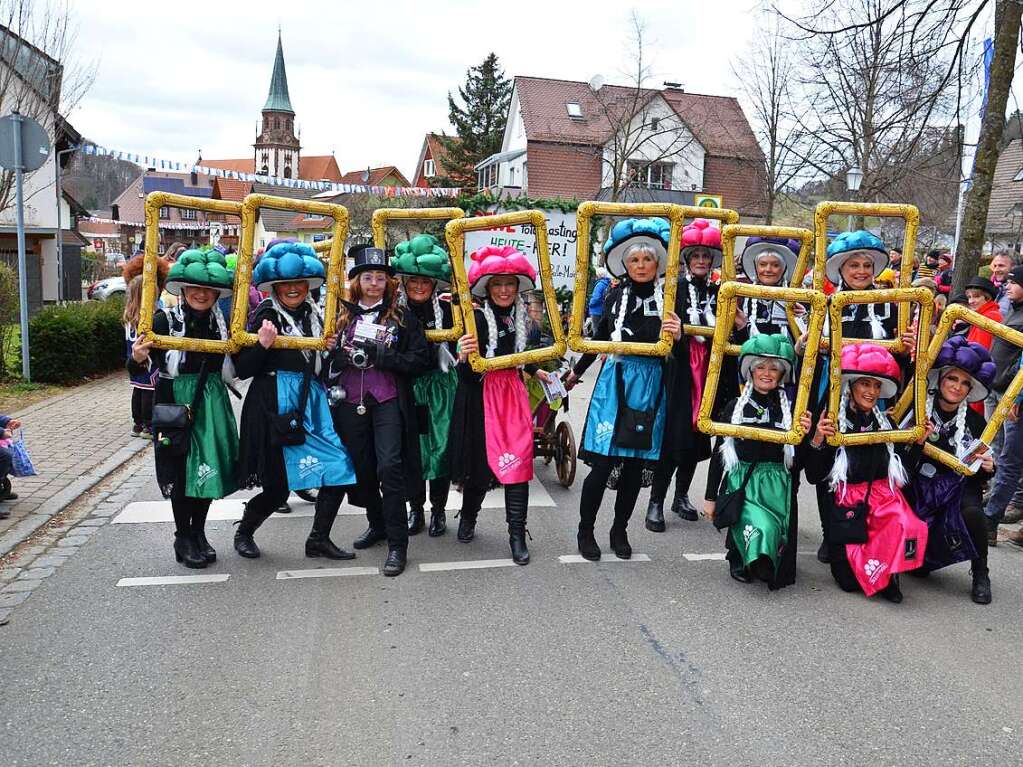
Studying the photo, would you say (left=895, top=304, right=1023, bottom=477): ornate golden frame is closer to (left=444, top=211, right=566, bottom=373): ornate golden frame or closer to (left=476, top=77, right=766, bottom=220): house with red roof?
(left=444, top=211, right=566, bottom=373): ornate golden frame

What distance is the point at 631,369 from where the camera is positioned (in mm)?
5129

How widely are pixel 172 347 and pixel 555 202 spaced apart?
31.2ft

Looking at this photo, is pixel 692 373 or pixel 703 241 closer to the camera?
pixel 703 241

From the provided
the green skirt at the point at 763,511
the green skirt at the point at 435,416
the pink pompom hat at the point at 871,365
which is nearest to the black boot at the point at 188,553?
the green skirt at the point at 435,416

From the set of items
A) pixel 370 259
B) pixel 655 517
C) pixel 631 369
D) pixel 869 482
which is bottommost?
pixel 655 517

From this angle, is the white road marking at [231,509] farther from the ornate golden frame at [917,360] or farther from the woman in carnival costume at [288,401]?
the ornate golden frame at [917,360]

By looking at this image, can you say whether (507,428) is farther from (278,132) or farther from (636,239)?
(278,132)

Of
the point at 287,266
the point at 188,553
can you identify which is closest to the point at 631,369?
the point at 287,266

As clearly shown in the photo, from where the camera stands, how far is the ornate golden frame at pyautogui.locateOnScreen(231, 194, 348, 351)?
15.4 feet

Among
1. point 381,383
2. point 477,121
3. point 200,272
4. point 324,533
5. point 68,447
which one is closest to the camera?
point 200,272

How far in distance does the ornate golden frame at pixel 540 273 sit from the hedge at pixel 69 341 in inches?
344

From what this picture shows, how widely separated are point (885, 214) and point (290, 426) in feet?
12.1

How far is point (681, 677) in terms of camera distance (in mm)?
3754

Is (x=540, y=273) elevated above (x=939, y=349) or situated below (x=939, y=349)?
above
